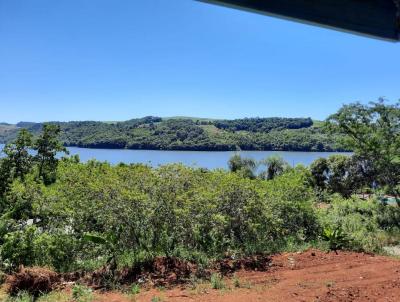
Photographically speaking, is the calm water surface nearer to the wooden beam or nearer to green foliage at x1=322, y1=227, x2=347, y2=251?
green foliage at x1=322, y1=227, x2=347, y2=251

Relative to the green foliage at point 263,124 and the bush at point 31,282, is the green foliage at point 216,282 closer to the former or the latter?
the bush at point 31,282

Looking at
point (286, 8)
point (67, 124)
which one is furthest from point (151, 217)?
point (67, 124)

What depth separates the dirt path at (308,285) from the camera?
20.4 feet

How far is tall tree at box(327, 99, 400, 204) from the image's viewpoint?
16.6 meters

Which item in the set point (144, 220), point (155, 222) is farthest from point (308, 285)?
point (144, 220)

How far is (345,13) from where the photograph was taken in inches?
108

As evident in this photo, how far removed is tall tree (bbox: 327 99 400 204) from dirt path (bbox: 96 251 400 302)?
9.25 m

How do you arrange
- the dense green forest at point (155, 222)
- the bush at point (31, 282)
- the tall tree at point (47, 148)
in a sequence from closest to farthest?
the bush at point (31, 282), the dense green forest at point (155, 222), the tall tree at point (47, 148)

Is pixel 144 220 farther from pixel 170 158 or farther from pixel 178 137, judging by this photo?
pixel 178 137

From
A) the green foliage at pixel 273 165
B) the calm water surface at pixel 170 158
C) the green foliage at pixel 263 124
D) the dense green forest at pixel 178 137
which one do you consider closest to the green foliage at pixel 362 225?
the calm water surface at pixel 170 158

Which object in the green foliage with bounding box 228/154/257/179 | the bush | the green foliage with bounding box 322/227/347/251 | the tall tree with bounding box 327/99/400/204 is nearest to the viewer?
the bush

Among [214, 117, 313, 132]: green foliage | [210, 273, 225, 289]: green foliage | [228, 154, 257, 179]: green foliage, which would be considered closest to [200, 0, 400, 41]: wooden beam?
[210, 273, 225, 289]: green foliage

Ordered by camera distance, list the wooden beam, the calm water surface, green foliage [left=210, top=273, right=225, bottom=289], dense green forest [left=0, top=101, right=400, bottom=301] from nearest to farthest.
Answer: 1. the wooden beam
2. green foliage [left=210, top=273, right=225, bottom=289]
3. dense green forest [left=0, top=101, right=400, bottom=301]
4. the calm water surface

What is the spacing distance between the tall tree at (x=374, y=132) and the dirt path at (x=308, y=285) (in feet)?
30.4
